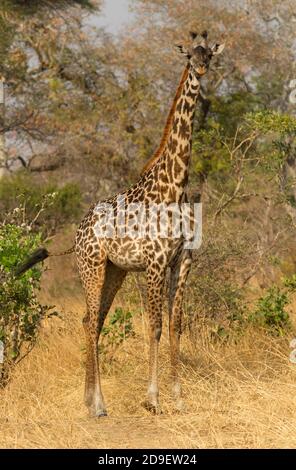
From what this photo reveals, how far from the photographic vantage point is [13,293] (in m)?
8.44

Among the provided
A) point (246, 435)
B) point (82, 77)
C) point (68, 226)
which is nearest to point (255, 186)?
point (68, 226)

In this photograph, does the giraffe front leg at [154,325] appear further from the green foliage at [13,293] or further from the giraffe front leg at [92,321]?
the green foliage at [13,293]

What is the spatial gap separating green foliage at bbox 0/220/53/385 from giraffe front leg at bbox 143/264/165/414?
4.13 feet

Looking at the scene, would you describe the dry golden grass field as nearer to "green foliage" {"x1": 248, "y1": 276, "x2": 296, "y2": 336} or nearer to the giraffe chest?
"green foliage" {"x1": 248, "y1": 276, "x2": 296, "y2": 336}

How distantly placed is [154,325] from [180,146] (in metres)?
1.33

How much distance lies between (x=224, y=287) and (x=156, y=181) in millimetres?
2458

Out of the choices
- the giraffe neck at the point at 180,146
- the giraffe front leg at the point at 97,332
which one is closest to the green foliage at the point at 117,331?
the giraffe front leg at the point at 97,332

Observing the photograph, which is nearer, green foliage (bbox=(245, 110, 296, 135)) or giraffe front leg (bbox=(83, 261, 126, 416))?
giraffe front leg (bbox=(83, 261, 126, 416))

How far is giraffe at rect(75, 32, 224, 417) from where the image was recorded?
769cm

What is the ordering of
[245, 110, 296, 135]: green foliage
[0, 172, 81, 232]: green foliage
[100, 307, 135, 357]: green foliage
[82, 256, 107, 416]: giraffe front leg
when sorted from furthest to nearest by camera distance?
[0, 172, 81, 232]: green foliage < [245, 110, 296, 135]: green foliage < [100, 307, 135, 357]: green foliage < [82, 256, 107, 416]: giraffe front leg

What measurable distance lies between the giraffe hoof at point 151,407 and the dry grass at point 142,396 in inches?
2.0

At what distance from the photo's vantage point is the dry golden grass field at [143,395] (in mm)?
6492

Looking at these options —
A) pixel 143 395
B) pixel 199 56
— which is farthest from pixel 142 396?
pixel 199 56

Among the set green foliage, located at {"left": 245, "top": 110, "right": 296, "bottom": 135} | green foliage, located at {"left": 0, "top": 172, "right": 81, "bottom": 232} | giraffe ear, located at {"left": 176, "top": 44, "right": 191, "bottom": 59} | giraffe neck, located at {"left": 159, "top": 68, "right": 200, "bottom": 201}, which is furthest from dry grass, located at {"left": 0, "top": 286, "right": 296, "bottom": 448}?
green foliage, located at {"left": 0, "top": 172, "right": 81, "bottom": 232}
